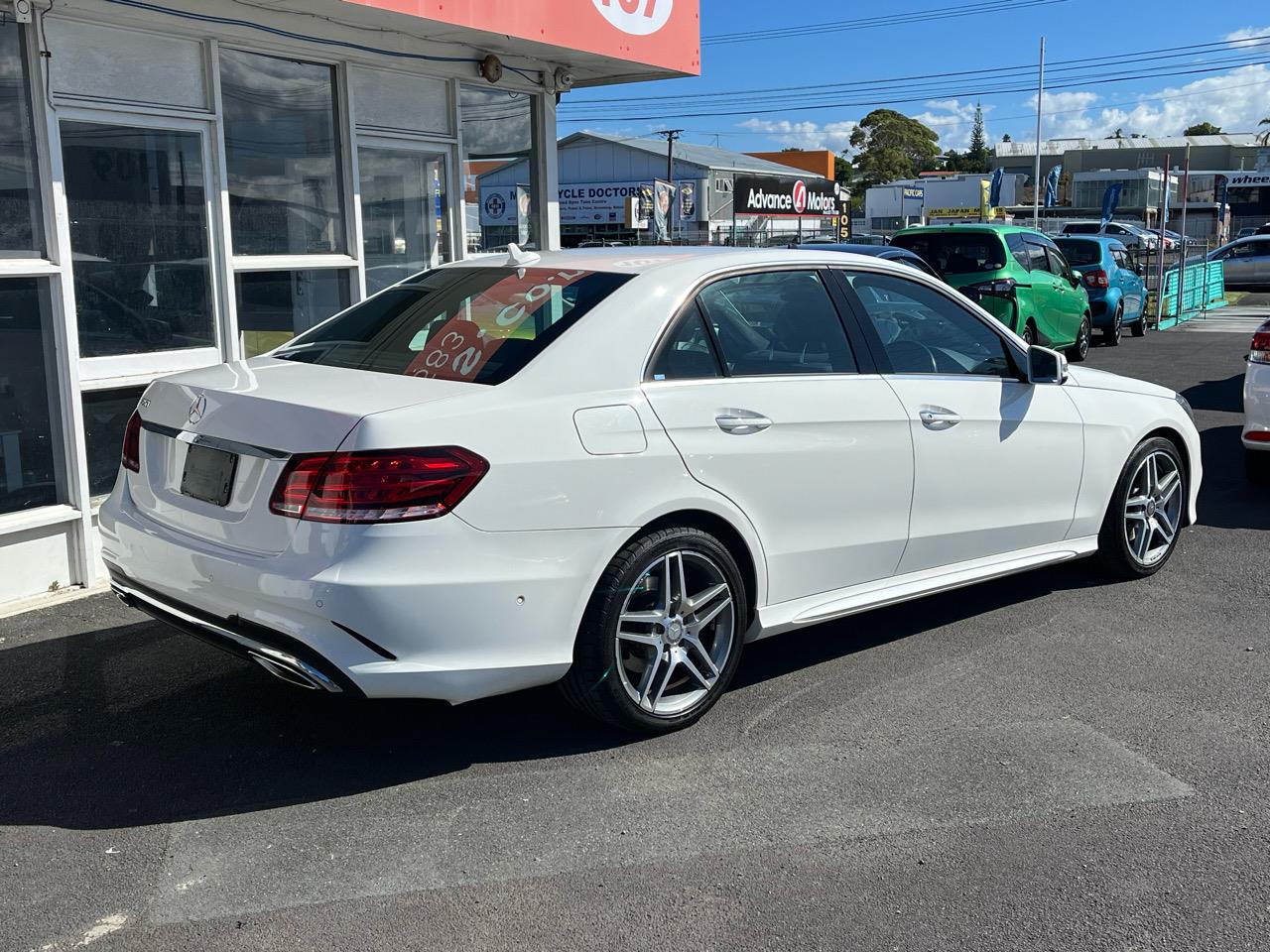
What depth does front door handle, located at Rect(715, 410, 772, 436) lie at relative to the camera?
4.30 meters

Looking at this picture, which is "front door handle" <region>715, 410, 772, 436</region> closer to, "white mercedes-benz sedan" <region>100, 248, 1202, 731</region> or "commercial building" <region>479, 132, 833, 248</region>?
"white mercedes-benz sedan" <region>100, 248, 1202, 731</region>

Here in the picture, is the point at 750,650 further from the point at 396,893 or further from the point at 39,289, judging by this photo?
the point at 39,289

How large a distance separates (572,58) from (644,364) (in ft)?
15.7

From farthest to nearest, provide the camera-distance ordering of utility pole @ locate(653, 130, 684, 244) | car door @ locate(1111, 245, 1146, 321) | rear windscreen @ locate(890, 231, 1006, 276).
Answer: utility pole @ locate(653, 130, 684, 244) → car door @ locate(1111, 245, 1146, 321) → rear windscreen @ locate(890, 231, 1006, 276)

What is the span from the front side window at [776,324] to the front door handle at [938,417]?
1.21 ft

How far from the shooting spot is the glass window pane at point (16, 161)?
5758mm

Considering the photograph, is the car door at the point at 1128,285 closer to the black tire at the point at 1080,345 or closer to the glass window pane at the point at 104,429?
the black tire at the point at 1080,345

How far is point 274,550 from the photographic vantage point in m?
3.67

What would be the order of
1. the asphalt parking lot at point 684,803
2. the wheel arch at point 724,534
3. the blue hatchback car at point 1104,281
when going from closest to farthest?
the asphalt parking lot at point 684,803
the wheel arch at point 724,534
the blue hatchback car at point 1104,281

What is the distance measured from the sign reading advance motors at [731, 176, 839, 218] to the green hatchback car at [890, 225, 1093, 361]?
4335cm

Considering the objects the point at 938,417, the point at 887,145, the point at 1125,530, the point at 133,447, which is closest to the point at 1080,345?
the point at 1125,530

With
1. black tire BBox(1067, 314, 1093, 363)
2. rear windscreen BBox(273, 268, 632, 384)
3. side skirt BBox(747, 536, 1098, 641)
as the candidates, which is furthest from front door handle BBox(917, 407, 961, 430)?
black tire BBox(1067, 314, 1093, 363)

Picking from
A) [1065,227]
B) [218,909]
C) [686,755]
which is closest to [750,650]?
[686,755]

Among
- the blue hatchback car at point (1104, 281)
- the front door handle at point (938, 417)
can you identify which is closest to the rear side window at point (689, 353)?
the front door handle at point (938, 417)
